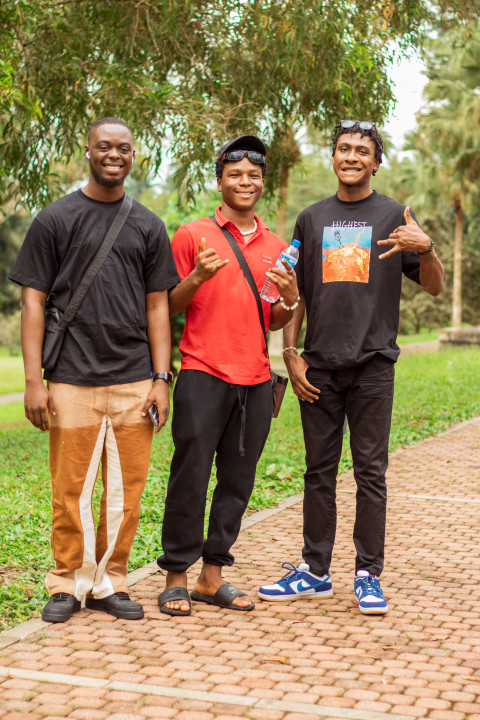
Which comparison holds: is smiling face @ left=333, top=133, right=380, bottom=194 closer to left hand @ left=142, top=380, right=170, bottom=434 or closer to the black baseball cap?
the black baseball cap

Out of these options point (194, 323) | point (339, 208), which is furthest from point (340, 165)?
point (194, 323)

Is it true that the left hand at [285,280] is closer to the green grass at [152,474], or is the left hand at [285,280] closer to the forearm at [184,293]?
the forearm at [184,293]

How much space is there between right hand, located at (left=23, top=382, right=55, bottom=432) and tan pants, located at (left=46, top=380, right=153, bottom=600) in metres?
0.04

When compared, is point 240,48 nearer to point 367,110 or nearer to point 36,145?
point 367,110

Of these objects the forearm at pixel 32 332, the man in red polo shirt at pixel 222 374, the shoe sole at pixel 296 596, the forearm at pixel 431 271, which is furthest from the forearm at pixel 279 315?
the shoe sole at pixel 296 596

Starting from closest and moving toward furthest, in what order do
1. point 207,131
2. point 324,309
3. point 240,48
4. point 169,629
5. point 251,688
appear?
1. point 251,688
2. point 169,629
3. point 324,309
4. point 207,131
5. point 240,48

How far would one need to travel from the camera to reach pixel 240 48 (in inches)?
398

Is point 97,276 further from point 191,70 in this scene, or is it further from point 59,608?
point 191,70

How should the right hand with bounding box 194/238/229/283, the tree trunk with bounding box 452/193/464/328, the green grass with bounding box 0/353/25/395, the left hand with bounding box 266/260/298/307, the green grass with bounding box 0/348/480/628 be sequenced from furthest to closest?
the green grass with bounding box 0/353/25/395, the tree trunk with bounding box 452/193/464/328, the green grass with bounding box 0/348/480/628, the left hand with bounding box 266/260/298/307, the right hand with bounding box 194/238/229/283

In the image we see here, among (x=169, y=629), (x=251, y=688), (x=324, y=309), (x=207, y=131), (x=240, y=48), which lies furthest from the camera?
(x=240, y=48)

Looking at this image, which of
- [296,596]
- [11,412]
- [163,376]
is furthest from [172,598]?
[11,412]

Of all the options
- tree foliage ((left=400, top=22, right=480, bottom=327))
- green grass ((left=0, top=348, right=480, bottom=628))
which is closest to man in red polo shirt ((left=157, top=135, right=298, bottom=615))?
green grass ((left=0, top=348, right=480, bottom=628))

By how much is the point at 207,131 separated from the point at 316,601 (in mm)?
5771

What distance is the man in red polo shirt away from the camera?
441 centimetres
